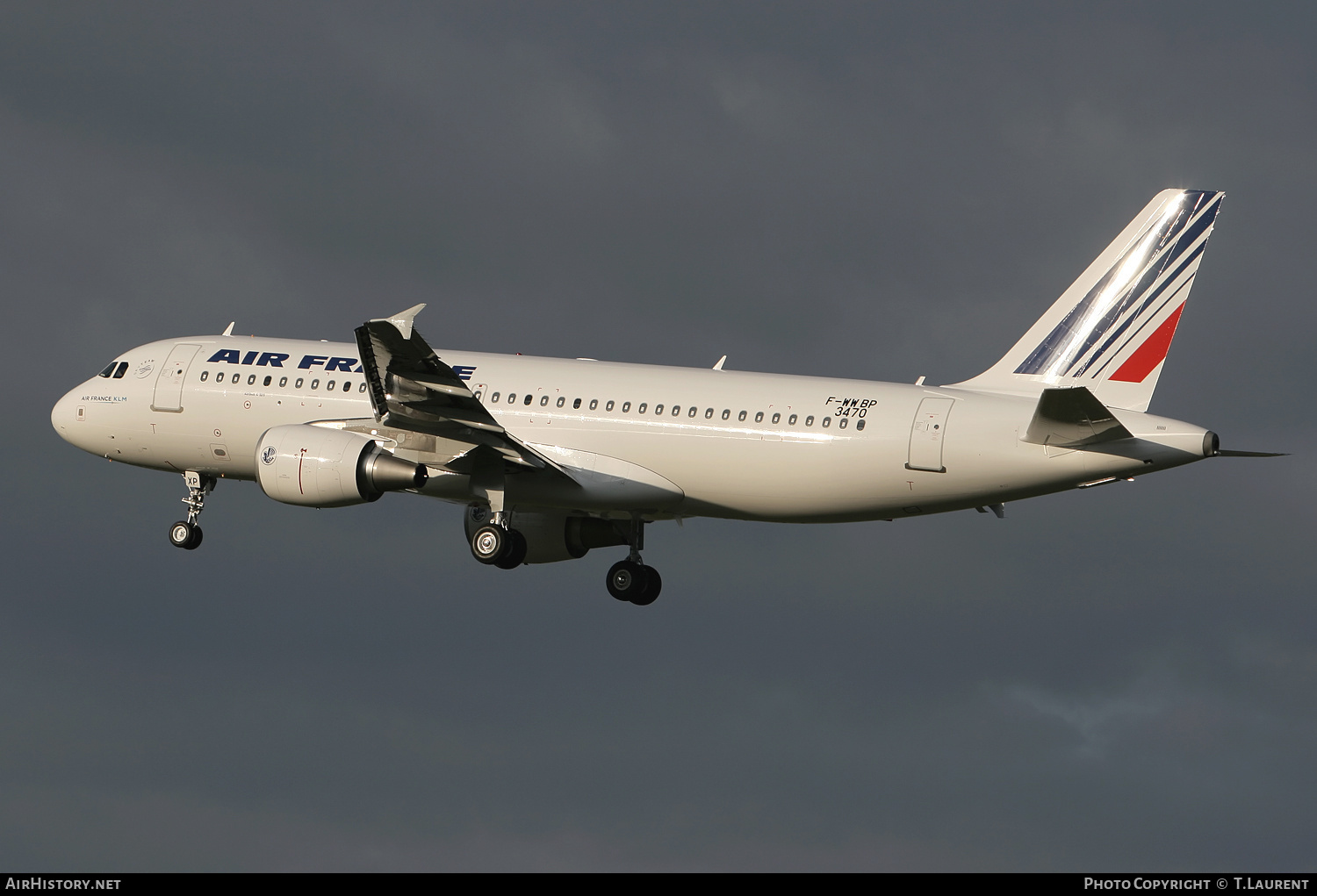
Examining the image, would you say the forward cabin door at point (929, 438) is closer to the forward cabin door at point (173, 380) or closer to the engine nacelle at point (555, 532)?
the engine nacelle at point (555, 532)

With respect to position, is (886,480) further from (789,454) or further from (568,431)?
(568,431)

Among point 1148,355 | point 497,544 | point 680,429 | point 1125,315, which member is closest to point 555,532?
point 497,544

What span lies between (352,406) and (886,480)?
12.5 m

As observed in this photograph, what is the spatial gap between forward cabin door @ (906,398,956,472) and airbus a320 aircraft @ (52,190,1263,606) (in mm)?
40

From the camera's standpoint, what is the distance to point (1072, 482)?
3503cm

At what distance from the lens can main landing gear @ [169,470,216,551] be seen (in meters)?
43.5

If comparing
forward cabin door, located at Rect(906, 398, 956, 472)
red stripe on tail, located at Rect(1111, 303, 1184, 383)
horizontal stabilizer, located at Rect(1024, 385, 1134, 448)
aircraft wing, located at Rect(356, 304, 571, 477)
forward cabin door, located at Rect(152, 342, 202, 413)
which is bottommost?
horizontal stabilizer, located at Rect(1024, 385, 1134, 448)

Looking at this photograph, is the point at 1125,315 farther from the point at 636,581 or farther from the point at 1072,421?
the point at 636,581

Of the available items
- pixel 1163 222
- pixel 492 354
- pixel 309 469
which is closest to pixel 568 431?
pixel 492 354

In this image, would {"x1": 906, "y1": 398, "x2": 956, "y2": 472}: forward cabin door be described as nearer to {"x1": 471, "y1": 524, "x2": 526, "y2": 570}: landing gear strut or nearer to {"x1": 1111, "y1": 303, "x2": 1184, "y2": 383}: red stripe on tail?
{"x1": 1111, "y1": 303, "x2": 1184, "y2": 383}: red stripe on tail

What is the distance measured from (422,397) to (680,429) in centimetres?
558

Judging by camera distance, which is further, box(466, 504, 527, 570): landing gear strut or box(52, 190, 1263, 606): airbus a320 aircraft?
box(466, 504, 527, 570): landing gear strut

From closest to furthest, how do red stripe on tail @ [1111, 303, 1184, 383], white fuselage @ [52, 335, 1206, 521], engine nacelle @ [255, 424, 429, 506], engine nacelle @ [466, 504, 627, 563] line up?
white fuselage @ [52, 335, 1206, 521] < red stripe on tail @ [1111, 303, 1184, 383] < engine nacelle @ [255, 424, 429, 506] < engine nacelle @ [466, 504, 627, 563]

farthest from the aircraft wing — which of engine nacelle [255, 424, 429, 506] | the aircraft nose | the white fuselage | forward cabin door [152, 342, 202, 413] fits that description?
the aircraft nose
